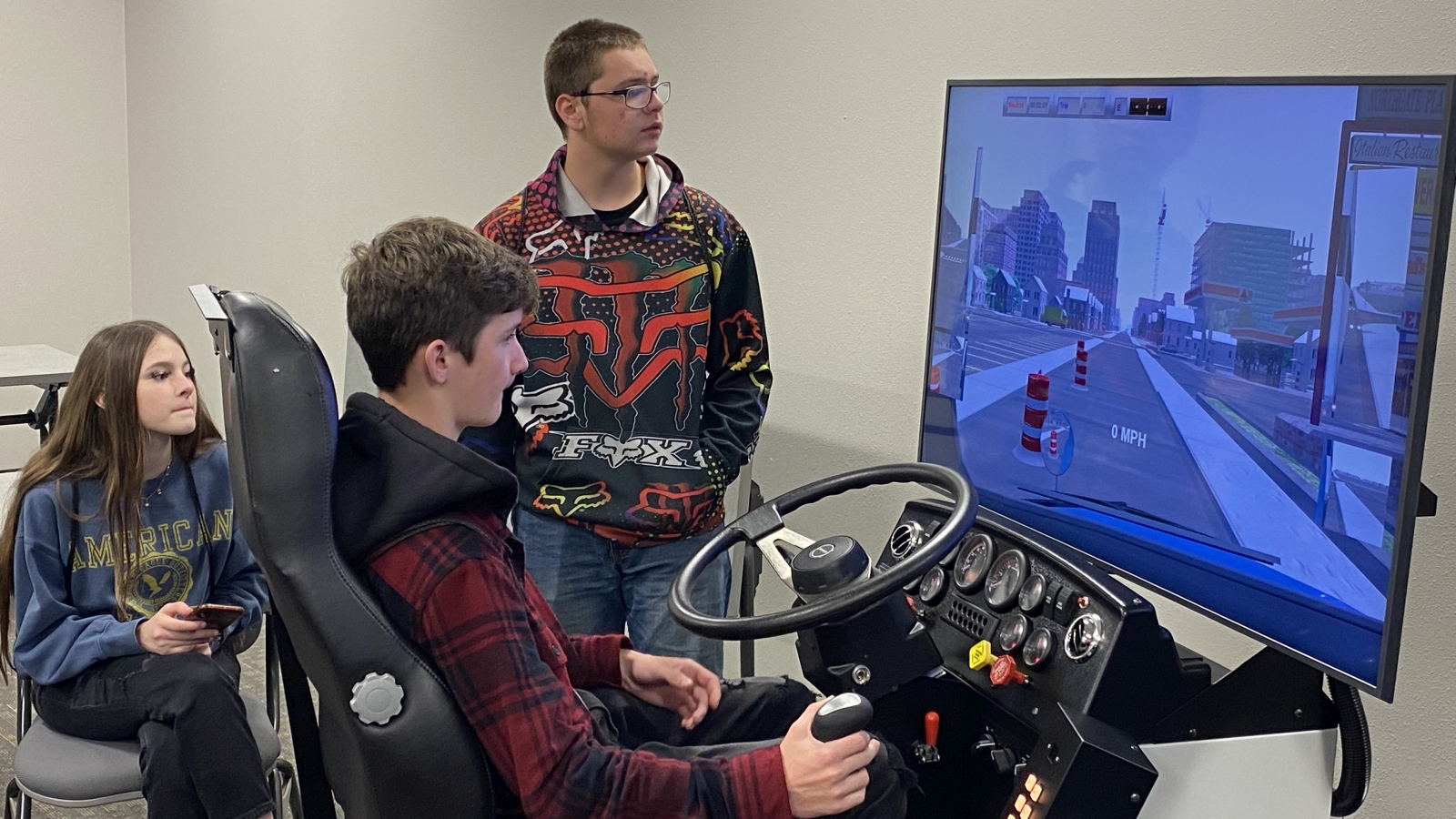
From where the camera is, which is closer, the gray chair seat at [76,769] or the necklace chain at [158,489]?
the gray chair seat at [76,769]

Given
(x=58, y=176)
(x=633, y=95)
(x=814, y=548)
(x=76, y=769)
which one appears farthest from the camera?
(x=58, y=176)

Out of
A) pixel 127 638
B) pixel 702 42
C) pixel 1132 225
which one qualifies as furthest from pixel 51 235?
pixel 1132 225

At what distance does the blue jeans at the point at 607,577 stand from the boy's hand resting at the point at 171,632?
550 millimetres

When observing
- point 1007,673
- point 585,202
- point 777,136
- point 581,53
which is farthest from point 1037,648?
point 777,136

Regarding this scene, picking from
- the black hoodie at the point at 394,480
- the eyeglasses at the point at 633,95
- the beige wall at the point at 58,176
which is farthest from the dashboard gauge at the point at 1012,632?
the beige wall at the point at 58,176

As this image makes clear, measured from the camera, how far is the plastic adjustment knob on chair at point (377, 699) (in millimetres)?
1465

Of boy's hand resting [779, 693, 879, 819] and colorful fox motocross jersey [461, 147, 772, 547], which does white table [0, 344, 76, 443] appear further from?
boy's hand resting [779, 693, 879, 819]

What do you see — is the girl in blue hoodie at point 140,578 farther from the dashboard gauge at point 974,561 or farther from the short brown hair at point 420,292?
the dashboard gauge at point 974,561

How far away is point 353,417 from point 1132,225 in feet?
3.22

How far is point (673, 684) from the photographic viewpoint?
1.86 m

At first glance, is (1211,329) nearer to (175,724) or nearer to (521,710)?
(521,710)

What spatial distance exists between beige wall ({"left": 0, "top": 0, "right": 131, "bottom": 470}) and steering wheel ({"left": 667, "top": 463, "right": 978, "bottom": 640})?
5.05 meters

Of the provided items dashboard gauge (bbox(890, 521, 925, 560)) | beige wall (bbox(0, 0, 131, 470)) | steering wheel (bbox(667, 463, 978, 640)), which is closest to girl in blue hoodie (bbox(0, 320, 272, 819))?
steering wheel (bbox(667, 463, 978, 640))

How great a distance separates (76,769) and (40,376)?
2.21 m
